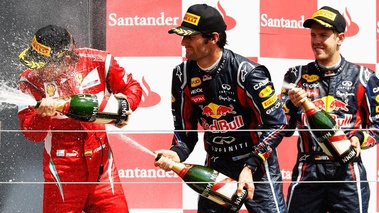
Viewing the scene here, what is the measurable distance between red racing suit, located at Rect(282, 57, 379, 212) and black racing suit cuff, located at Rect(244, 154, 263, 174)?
0.99ft

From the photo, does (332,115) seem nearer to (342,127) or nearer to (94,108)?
(342,127)

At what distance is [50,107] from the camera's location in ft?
12.5

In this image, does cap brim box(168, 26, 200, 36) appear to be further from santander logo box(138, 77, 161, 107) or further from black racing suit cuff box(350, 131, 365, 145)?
→ santander logo box(138, 77, 161, 107)

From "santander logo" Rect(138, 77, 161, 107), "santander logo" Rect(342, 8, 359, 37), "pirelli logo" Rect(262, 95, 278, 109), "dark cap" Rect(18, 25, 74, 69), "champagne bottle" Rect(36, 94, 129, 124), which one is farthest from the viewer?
"santander logo" Rect(342, 8, 359, 37)

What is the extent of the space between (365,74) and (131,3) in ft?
4.32

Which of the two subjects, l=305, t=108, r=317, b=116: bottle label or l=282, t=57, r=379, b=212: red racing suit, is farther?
l=282, t=57, r=379, b=212: red racing suit

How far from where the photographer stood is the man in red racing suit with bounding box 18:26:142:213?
166 inches

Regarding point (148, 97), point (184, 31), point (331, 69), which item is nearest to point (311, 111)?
point (331, 69)

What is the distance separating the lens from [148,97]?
4961mm

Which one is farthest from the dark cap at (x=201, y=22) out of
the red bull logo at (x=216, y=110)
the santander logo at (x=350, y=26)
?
the santander logo at (x=350, y=26)

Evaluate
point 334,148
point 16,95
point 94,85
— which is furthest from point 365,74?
point 16,95

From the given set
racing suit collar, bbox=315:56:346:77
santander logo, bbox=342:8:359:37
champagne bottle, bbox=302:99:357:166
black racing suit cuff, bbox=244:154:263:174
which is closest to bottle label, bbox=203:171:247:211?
black racing suit cuff, bbox=244:154:263:174

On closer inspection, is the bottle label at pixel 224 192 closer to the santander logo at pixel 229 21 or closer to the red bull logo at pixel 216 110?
the red bull logo at pixel 216 110

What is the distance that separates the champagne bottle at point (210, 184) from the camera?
3.88 m
